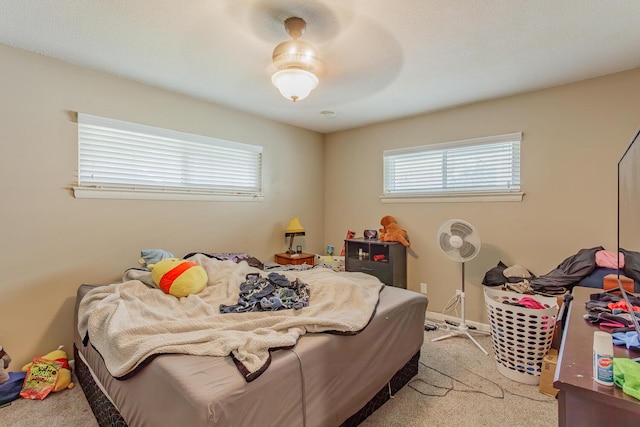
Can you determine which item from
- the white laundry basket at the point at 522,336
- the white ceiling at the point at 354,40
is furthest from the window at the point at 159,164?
the white laundry basket at the point at 522,336

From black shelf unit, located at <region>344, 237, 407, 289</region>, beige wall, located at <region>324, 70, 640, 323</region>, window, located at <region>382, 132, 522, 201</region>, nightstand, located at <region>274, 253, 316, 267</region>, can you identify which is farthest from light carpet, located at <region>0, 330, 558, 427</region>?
nightstand, located at <region>274, 253, 316, 267</region>

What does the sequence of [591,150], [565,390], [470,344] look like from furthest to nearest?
[470,344] → [591,150] → [565,390]

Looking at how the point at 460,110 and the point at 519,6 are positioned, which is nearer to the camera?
the point at 519,6

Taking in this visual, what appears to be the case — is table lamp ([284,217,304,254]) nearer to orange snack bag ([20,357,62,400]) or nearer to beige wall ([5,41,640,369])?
beige wall ([5,41,640,369])

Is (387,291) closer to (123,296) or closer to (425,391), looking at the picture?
(425,391)

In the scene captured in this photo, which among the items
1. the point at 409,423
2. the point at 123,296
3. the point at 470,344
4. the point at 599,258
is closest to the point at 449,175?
the point at 599,258

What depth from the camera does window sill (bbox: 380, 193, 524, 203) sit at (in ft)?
10.0

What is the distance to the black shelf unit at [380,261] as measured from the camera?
353 cm

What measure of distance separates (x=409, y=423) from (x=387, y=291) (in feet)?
2.68

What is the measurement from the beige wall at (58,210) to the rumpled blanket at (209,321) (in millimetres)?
626

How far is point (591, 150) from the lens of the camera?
Result: 2.65m

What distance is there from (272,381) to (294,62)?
5.77ft

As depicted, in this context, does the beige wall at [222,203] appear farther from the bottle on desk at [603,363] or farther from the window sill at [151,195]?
the bottle on desk at [603,363]

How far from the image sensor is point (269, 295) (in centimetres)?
203
